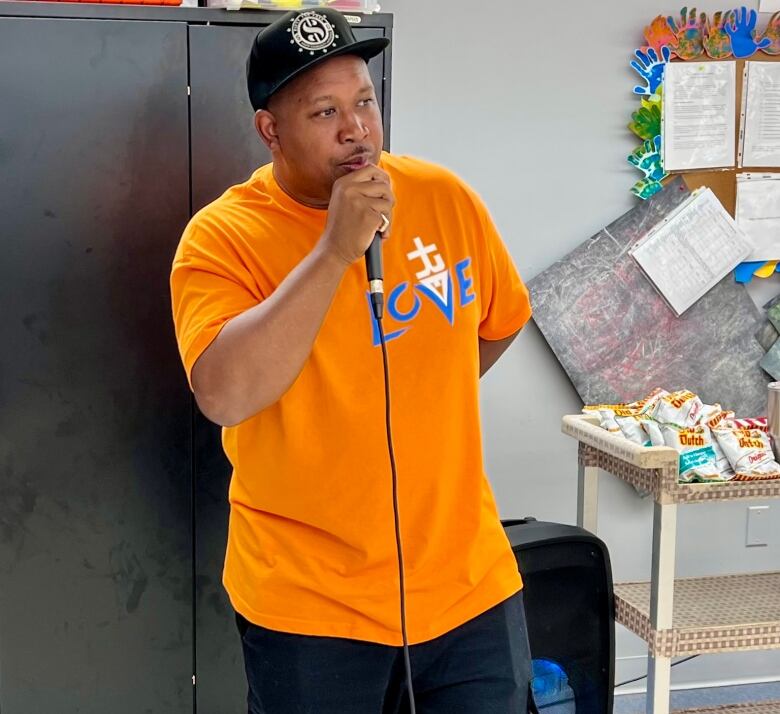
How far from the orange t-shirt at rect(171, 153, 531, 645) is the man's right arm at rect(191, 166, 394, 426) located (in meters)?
0.05

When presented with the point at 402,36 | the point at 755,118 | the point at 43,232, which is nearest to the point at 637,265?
the point at 755,118

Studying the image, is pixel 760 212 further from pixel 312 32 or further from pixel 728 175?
pixel 312 32

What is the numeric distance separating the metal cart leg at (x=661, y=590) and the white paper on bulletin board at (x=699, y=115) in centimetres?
102

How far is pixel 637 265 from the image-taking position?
282 centimetres

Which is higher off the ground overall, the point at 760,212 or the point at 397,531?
the point at 760,212

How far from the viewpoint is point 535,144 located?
2.74 m

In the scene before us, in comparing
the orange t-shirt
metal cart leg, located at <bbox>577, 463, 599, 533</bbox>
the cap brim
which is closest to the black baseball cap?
the cap brim

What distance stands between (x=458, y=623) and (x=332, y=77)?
75 centimetres

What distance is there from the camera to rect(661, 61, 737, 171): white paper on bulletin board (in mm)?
2742

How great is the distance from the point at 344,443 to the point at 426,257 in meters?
0.28

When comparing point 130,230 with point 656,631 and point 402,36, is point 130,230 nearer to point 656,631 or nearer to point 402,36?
point 402,36

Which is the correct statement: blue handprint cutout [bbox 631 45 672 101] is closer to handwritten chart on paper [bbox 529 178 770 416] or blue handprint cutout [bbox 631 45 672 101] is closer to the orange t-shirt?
handwritten chart on paper [bbox 529 178 770 416]

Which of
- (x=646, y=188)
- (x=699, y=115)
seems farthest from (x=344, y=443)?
(x=699, y=115)

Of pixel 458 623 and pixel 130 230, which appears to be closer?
pixel 458 623
